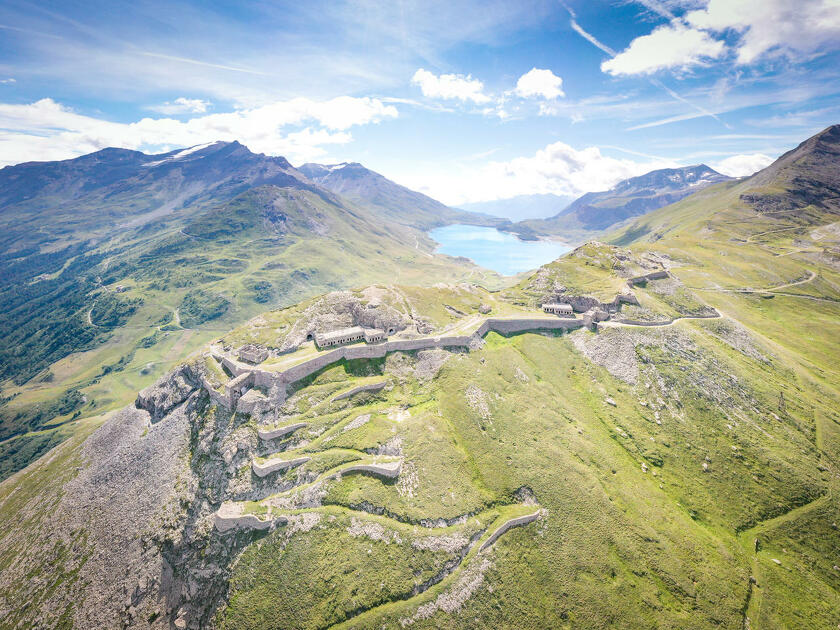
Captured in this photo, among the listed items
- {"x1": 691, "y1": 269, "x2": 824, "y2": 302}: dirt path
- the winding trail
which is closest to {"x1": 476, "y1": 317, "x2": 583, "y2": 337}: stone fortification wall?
the winding trail

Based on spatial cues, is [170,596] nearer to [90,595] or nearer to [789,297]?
[90,595]

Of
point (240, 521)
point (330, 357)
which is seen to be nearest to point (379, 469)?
point (240, 521)

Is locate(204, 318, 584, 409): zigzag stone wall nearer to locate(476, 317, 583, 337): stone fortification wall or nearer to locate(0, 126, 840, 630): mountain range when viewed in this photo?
locate(476, 317, 583, 337): stone fortification wall

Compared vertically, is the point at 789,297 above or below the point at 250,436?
above

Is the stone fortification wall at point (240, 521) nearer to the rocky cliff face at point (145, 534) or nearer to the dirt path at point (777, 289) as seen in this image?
the rocky cliff face at point (145, 534)

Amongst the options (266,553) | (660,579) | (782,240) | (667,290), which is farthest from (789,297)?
(266,553)

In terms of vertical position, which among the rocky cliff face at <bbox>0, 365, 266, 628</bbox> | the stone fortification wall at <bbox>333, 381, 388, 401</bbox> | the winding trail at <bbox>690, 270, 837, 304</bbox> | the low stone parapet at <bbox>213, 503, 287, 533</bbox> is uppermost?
the winding trail at <bbox>690, 270, 837, 304</bbox>

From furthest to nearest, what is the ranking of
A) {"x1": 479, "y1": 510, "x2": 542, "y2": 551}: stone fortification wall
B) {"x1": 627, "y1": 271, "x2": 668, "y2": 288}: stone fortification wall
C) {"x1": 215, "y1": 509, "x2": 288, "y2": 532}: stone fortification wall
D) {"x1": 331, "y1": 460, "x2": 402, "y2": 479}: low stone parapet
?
{"x1": 627, "y1": 271, "x2": 668, "y2": 288}: stone fortification wall, {"x1": 331, "y1": 460, "x2": 402, "y2": 479}: low stone parapet, {"x1": 215, "y1": 509, "x2": 288, "y2": 532}: stone fortification wall, {"x1": 479, "y1": 510, "x2": 542, "y2": 551}: stone fortification wall

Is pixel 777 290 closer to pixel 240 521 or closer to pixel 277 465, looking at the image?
pixel 277 465
